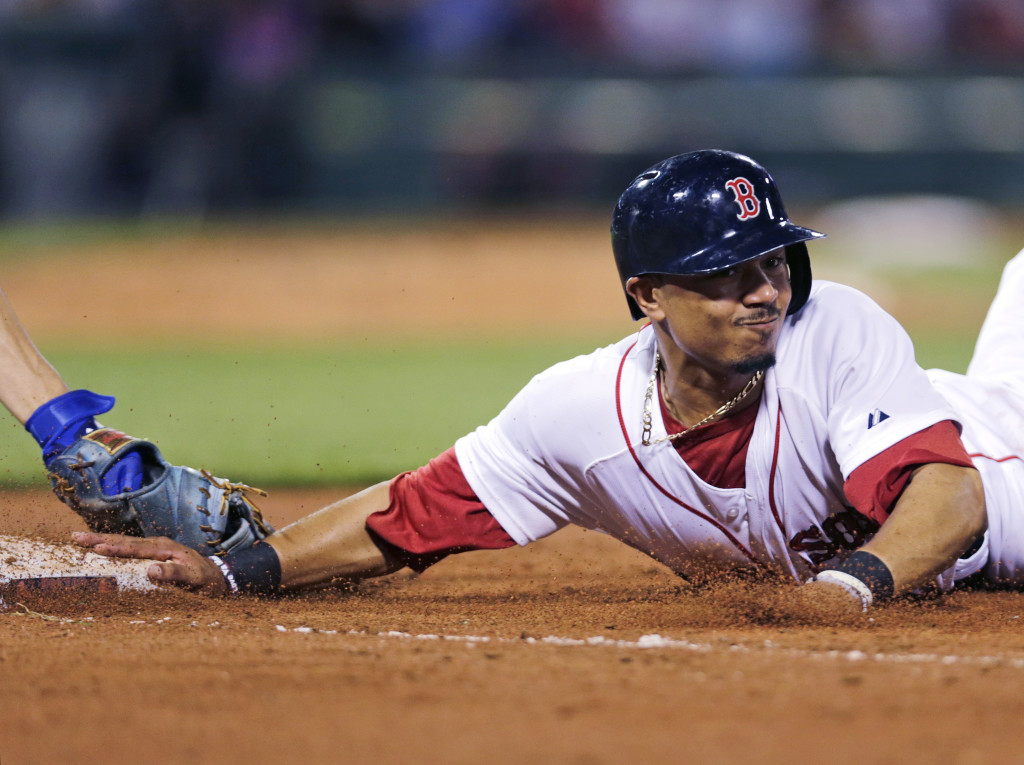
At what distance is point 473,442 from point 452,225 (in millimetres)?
11884

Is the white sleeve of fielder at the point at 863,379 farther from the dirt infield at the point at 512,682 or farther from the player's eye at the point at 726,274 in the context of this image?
the dirt infield at the point at 512,682

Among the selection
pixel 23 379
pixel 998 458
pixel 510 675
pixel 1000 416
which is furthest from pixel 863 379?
pixel 23 379

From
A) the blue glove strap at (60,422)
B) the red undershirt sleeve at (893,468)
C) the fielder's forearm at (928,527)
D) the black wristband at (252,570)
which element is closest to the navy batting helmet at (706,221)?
the red undershirt sleeve at (893,468)

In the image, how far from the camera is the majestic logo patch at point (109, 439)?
3326 millimetres

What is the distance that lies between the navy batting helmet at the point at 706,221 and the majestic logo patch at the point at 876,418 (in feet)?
1.25

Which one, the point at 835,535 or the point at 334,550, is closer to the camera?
the point at 835,535

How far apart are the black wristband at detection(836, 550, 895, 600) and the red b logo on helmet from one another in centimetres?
85

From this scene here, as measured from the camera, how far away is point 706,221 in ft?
9.62

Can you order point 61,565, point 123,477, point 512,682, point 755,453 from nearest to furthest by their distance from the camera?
point 512,682
point 755,453
point 123,477
point 61,565

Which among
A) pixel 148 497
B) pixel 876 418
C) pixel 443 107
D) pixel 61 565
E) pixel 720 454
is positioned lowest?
pixel 61 565

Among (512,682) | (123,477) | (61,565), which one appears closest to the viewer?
(512,682)

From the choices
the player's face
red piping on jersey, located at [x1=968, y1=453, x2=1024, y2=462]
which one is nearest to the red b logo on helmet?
the player's face

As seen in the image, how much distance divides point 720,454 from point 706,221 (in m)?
0.60

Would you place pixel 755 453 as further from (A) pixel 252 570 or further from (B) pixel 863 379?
(A) pixel 252 570
